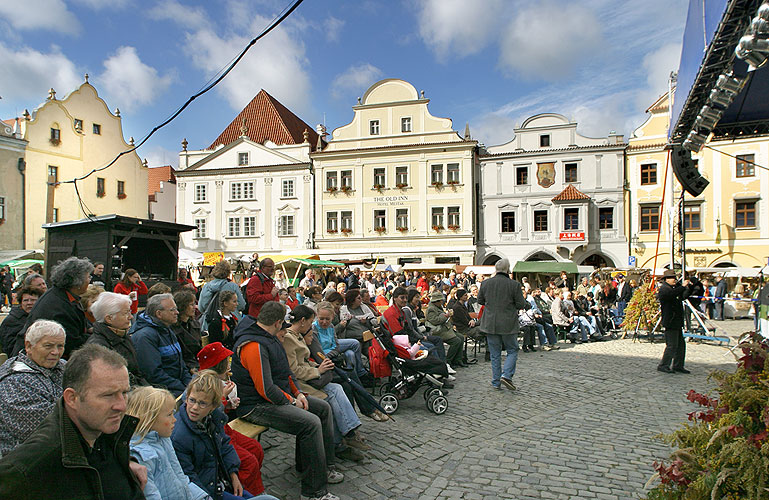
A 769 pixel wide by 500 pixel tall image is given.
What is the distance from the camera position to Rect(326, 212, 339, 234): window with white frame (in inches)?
1404

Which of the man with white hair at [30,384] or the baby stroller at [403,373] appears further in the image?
the baby stroller at [403,373]

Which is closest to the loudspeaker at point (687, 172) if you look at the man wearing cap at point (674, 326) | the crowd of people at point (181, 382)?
the man wearing cap at point (674, 326)

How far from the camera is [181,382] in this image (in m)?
4.70

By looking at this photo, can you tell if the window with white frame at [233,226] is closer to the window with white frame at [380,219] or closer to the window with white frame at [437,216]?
the window with white frame at [380,219]

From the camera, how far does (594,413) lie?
21.5 feet

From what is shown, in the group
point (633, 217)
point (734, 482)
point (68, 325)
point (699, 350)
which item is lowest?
point (699, 350)

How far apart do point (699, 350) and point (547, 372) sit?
4.91 meters

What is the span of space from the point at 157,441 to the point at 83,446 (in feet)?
3.06

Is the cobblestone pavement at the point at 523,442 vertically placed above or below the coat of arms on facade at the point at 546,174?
below

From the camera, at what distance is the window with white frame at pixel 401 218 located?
34562 millimetres

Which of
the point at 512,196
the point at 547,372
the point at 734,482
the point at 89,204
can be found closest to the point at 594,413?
the point at 547,372

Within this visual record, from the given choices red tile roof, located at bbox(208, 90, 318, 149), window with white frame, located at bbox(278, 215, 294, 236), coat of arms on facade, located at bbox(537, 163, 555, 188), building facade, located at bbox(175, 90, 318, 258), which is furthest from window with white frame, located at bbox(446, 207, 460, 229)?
red tile roof, located at bbox(208, 90, 318, 149)

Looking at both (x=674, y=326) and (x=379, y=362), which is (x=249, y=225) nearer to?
(x=379, y=362)

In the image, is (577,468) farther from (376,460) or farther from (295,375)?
(295,375)
